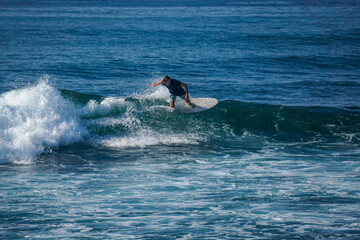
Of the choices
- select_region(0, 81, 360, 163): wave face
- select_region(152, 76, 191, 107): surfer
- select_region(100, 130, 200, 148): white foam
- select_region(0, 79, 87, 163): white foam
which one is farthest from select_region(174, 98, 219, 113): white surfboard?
select_region(0, 79, 87, 163): white foam

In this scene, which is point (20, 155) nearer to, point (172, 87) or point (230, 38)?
point (172, 87)

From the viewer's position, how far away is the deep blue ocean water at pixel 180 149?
8867mm

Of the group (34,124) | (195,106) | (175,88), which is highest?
(175,88)

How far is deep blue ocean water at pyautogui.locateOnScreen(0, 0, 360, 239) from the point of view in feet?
29.1

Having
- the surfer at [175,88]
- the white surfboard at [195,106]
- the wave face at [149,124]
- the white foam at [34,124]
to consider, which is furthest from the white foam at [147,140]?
the surfer at [175,88]

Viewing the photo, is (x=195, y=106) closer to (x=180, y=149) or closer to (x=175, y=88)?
(x=175, y=88)

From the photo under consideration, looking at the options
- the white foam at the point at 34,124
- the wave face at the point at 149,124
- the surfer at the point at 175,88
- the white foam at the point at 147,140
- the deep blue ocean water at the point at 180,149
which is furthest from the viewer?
the surfer at the point at 175,88

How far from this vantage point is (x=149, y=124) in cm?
1750

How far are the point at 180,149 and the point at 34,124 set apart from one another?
5.36m

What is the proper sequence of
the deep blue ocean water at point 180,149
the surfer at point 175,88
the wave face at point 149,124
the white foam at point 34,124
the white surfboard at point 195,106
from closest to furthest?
1. the deep blue ocean water at point 180,149
2. the white foam at point 34,124
3. the wave face at point 149,124
4. the surfer at point 175,88
5. the white surfboard at point 195,106

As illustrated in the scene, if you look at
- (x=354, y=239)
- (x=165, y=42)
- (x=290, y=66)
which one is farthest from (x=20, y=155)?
(x=165, y=42)

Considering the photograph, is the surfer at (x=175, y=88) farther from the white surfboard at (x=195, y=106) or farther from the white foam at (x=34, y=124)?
the white foam at (x=34, y=124)

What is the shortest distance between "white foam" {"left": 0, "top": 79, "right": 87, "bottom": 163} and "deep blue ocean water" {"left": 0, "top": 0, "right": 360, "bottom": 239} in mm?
58

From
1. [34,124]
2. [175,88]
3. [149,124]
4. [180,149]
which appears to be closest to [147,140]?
[180,149]
